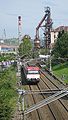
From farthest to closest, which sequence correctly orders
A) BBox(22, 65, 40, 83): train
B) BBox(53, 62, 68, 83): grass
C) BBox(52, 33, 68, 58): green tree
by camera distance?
BBox(52, 33, 68, 58): green tree < BBox(53, 62, 68, 83): grass < BBox(22, 65, 40, 83): train

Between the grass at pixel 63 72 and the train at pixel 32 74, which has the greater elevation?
the train at pixel 32 74

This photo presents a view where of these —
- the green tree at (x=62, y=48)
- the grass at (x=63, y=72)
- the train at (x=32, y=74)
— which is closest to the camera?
the train at (x=32, y=74)

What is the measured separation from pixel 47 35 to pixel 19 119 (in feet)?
380

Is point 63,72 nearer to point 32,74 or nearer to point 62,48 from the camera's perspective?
point 62,48

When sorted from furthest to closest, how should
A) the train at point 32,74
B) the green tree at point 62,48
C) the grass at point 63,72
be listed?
the green tree at point 62,48
the grass at point 63,72
the train at point 32,74

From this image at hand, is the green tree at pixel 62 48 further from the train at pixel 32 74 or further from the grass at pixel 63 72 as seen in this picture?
the train at pixel 32 74

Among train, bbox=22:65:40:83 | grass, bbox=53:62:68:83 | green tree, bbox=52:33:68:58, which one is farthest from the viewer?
green tree, bbox=52:33:68:58

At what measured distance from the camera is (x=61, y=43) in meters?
82.4

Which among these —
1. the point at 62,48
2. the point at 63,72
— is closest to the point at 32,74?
the point at 63,72

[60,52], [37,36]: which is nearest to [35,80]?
[60,52]

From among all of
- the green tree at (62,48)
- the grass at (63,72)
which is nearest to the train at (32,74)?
the grass at (63,72)

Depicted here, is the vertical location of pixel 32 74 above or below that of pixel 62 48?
below

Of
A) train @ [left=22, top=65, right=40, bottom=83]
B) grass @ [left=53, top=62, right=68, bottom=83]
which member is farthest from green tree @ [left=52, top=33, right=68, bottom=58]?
train @ [left=22, top=65, right=40, bottom=83]

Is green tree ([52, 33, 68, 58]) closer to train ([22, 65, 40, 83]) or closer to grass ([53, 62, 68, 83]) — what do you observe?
grass ([53, 62, 68, 83])
